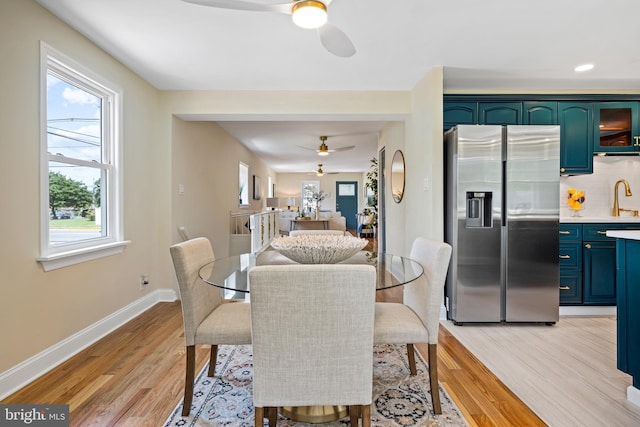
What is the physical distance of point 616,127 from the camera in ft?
11.7

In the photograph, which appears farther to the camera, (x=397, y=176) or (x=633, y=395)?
(x=397, y=176)

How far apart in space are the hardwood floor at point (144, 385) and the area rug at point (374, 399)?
11 cm

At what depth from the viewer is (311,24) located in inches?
67.7

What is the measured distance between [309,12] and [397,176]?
297 centimetres

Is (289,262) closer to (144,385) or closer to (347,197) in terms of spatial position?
(144,385)

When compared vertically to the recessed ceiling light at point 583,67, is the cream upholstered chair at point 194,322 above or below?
below

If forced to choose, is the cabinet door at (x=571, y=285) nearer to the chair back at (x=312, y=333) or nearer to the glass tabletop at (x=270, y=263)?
the glass tabletop at (x=270, y=263)

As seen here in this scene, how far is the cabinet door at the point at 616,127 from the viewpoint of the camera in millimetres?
3510

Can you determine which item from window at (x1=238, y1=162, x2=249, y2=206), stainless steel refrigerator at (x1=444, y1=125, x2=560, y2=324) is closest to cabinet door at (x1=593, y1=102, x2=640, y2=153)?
stainless steel refrigerator at (x1=444, y1=125, x2=560, y2=324)

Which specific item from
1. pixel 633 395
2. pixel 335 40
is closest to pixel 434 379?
pixel 633 395

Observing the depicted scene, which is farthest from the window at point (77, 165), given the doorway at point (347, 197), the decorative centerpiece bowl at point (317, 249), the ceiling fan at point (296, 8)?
the doorway at point (347, 197)

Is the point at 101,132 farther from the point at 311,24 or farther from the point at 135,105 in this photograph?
the point at 311,24

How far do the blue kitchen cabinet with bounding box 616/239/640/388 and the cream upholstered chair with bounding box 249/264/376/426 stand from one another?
155cm

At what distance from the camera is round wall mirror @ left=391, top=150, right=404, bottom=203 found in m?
4.12
